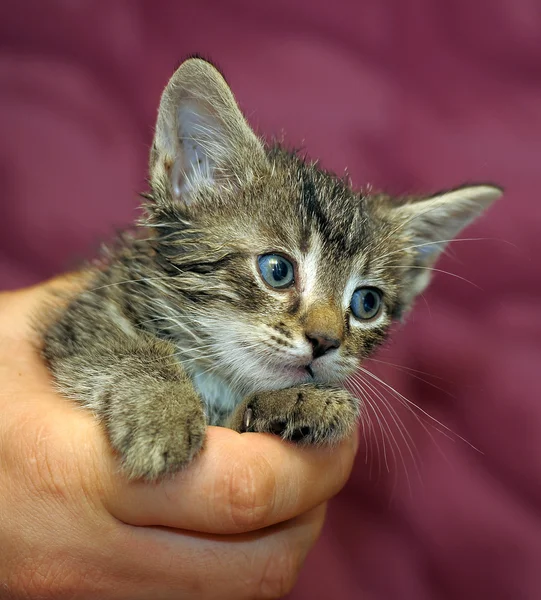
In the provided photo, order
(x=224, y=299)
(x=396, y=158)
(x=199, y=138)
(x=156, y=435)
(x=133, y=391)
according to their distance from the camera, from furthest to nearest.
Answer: (x=396, y=158), (x=199, y=138), (x=224, y=299), (x=133, y=391), (x=156, y=435)

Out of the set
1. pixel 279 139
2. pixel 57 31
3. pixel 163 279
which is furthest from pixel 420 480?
pixel 57 31

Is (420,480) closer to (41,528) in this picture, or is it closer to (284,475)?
(284,475)

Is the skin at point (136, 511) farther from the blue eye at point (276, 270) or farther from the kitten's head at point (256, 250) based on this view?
the blue eye at point (276, 270)

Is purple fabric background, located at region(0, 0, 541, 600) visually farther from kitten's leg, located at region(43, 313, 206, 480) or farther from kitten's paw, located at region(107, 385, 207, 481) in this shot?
kitten's paw, located at region(107, 385, 207, 481)

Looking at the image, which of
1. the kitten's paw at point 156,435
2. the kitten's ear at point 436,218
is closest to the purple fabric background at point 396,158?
the kitten's ear at point 436,218

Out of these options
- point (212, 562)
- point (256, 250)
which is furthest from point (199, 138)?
point (212, 562)

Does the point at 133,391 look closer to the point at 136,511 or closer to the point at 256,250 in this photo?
the point at 136,511
